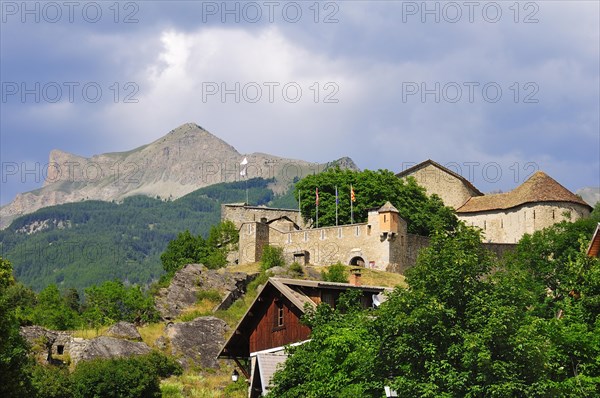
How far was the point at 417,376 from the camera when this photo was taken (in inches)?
1117

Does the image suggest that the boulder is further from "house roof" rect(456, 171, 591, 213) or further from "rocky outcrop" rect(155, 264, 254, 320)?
"house roof" rect(456, 171, 591, 213)

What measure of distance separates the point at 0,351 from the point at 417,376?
18.5m

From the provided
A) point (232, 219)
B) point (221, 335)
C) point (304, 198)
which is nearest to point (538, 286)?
point (221, 335)

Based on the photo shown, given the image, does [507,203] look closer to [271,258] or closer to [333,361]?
[271,258]

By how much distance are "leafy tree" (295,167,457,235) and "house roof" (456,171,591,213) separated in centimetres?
438

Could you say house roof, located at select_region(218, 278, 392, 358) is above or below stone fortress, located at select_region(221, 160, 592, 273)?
below

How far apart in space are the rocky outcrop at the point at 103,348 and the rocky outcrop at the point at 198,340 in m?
2.44

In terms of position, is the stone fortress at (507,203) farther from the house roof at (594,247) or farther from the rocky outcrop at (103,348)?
the house roof at (594,247)

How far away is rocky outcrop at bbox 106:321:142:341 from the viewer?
59562 millimetres

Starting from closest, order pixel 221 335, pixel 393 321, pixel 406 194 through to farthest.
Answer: pixel 393 321, pixel 221 335, pixel 406 194

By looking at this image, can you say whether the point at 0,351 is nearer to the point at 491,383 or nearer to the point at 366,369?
the point at 366,369

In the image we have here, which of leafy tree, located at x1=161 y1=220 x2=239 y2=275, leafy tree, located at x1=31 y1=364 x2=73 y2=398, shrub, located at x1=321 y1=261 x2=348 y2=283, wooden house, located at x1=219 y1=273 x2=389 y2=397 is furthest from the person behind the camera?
leafy tree, located at x1=161 y1=220 x2=239 y2=275

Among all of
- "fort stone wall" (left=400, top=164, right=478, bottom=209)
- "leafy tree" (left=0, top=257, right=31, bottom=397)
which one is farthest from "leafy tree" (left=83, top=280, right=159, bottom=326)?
"fort stone wall" (left=400, top=164, right=478, bottom=209)

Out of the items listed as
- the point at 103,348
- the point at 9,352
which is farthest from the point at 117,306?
the point at 9,352
